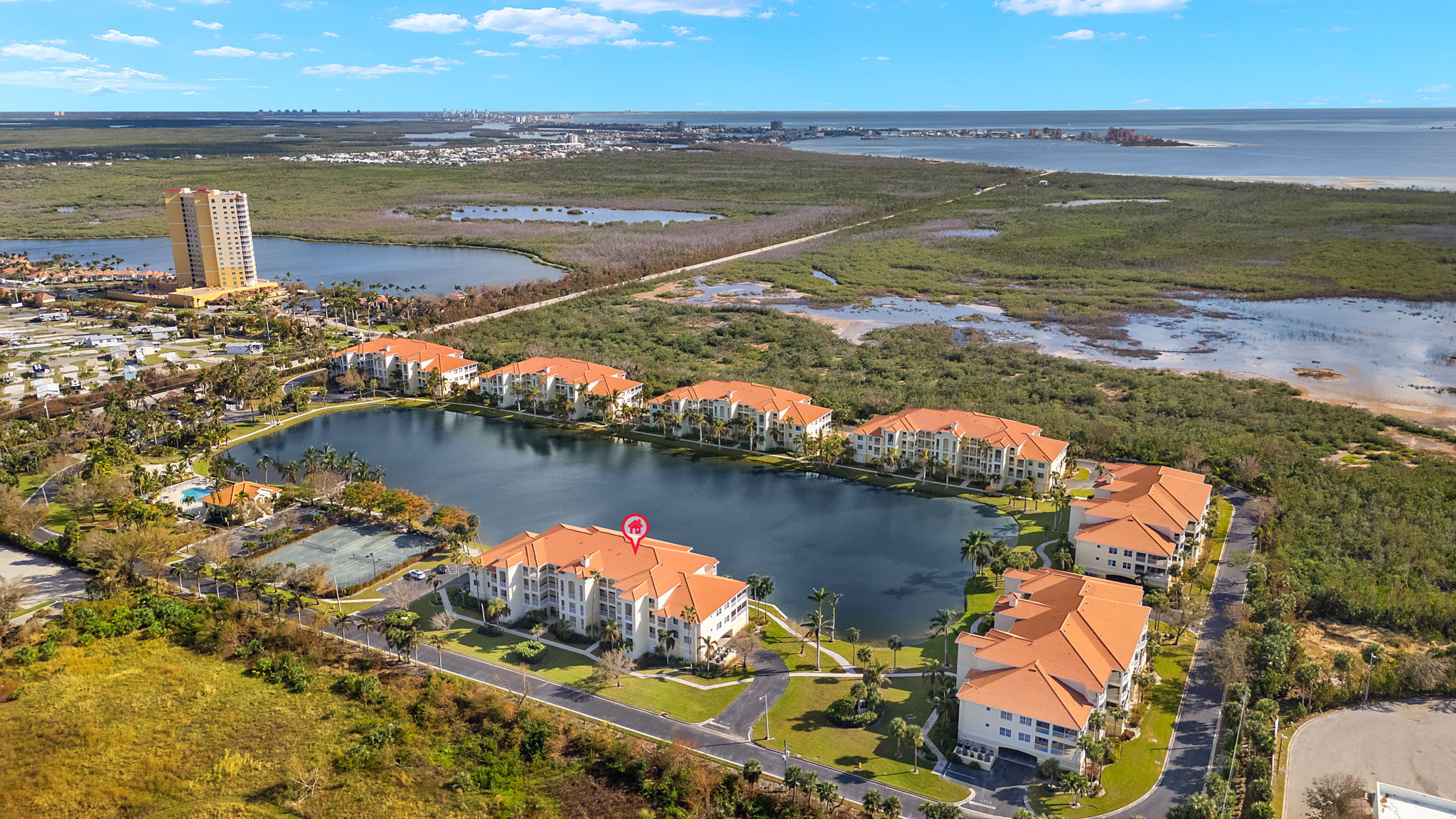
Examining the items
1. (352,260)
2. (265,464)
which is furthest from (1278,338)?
(352,260)

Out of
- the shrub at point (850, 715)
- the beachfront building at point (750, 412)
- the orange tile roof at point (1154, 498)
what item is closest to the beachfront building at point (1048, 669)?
the shrub at point (850, 715)

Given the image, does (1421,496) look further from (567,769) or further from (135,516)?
(135,516)

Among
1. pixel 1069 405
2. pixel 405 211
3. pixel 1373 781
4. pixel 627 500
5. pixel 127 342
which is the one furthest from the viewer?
pixel 405 211

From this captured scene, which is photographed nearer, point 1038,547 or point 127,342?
point 1038,547

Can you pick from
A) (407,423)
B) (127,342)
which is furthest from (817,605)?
(127,342)

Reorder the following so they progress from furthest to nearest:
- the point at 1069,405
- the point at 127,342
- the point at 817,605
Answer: the point at 127,342
the point at 1069,405
the point at 817,605

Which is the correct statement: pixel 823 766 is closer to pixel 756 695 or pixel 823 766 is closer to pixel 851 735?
pixel 851 735

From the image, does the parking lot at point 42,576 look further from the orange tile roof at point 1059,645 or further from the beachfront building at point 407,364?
the orange tile roof at point 1059,645
